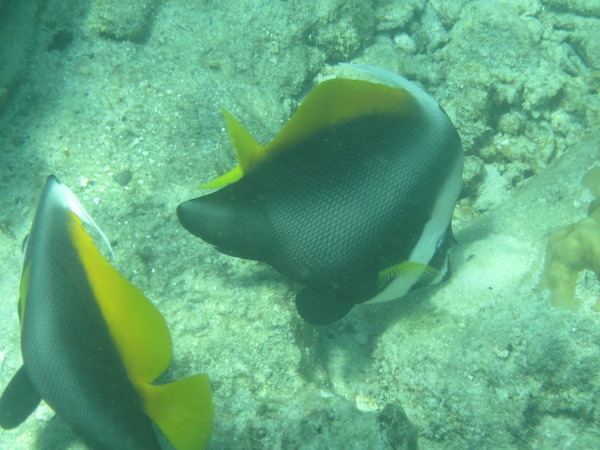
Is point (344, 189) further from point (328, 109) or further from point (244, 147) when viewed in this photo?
point (244, 147)

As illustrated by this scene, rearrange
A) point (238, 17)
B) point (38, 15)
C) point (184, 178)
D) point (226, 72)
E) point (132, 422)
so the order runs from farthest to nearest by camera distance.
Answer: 1. point (238, 17)
2. point (226, 72)
3. point (38, 15)
4. point (184, 178)
5. point (132, 422)

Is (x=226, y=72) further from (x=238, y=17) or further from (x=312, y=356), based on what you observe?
(x=312, y=356)

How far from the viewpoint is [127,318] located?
4.02 ft

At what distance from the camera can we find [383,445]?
1.73 metres

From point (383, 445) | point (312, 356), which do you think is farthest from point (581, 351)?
point (312, 356)

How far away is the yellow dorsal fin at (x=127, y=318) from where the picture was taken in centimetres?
120

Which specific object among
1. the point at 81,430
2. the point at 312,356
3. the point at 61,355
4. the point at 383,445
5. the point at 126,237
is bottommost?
the point at 312,356

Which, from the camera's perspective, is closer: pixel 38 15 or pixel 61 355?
pixel 61 355

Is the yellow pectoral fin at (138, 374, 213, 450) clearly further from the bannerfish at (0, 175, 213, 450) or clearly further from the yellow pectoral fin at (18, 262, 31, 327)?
the yellow pectoral fin at (18, 262, 31, 327)

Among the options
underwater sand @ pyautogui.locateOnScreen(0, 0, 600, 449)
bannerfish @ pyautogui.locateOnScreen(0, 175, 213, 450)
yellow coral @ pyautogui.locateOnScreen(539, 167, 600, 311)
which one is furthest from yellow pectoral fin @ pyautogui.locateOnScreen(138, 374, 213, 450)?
yellow coral @ pyautogui.locateOnScreen(539, 167, 600, 311)

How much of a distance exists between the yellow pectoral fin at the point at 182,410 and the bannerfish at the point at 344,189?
1.79ft

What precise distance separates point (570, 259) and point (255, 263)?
1805mm

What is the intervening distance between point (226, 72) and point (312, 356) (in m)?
2.25

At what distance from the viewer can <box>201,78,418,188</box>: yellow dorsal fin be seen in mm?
1385
